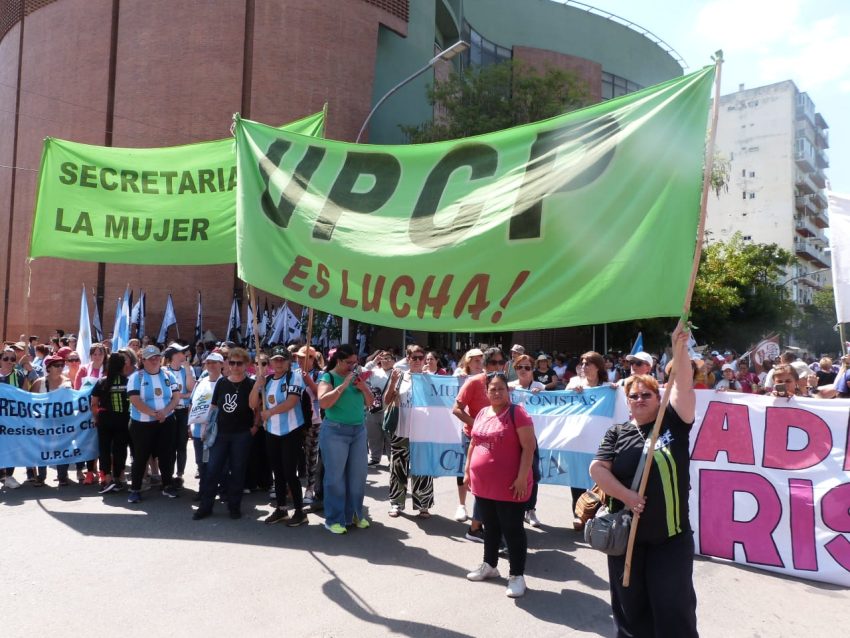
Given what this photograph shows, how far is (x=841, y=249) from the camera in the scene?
6.92 metres

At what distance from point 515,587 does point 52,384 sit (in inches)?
264

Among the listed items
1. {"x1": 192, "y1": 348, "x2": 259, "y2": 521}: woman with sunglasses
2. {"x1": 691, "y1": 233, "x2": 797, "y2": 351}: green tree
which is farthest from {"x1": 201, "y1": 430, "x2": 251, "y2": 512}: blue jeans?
{"x1": 691, "y1": 233, "x2": 797, "y2": 351}: green tree

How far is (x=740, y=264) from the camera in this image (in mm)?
29422

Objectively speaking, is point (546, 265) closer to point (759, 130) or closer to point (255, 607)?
point (255, 607)

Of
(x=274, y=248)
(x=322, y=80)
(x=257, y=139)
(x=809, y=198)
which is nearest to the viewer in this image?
(x=274, y=248)

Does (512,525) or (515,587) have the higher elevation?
(512,525)

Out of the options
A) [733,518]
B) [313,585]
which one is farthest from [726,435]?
[313,585]

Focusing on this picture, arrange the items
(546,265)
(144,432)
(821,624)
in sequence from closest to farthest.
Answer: (546,265), (821,624), (144,432)

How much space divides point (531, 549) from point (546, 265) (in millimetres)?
3177

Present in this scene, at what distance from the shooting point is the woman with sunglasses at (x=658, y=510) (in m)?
3.19

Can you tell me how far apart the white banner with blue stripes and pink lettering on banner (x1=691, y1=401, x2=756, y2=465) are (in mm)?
947

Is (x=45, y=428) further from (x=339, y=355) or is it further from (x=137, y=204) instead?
(x=339, y=355)

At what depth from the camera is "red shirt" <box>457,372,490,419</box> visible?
626 cm

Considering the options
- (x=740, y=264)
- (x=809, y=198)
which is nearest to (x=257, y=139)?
(x=740, y=264)
